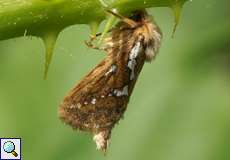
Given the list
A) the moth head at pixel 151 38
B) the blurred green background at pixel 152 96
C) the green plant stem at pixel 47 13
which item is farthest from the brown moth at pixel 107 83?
the blurred green background at pixel 152 96

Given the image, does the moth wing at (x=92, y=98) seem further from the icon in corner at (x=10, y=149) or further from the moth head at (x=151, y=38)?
the icon in corner at (x=10, y=149)

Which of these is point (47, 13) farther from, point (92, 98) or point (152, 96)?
point (152, 96)

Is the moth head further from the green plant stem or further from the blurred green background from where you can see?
the blurred green background

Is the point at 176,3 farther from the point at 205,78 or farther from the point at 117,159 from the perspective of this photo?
the point at 205,78

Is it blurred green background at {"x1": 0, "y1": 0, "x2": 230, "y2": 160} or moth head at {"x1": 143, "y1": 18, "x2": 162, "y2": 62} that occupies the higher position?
moth head at {"x1": 143, "y1": 18, "x2": 162, "y2": 62}

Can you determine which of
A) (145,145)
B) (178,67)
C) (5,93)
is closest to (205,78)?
(178,67)

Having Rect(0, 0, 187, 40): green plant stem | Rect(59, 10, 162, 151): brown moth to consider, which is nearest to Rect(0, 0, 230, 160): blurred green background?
Rect(59, 10, 162, 151): brown moth
